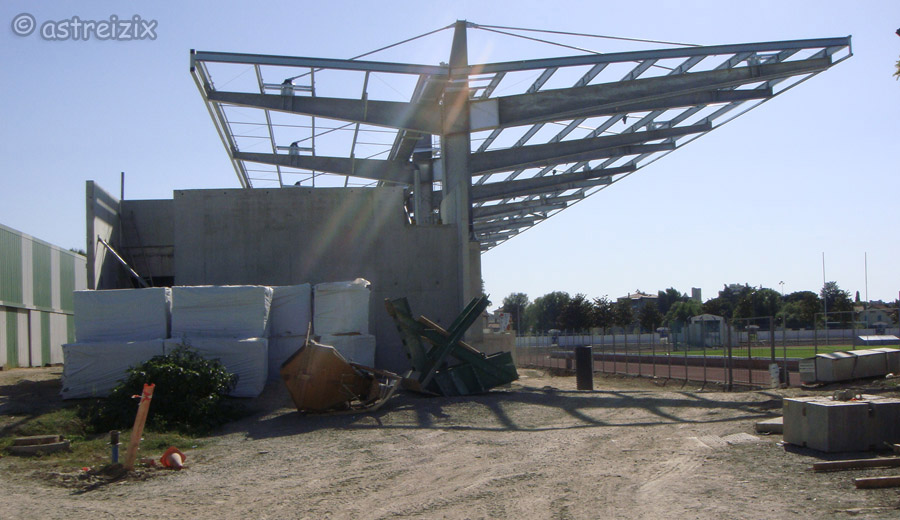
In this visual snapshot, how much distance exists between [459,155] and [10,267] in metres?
16.4

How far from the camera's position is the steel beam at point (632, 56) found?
20109 millimetres

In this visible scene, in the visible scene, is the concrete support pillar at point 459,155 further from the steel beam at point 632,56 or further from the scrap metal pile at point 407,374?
the scrap metal pile at point 407,374

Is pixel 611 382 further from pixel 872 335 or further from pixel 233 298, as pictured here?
pixel 233 298

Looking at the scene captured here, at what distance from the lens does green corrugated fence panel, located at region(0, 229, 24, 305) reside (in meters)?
25.7

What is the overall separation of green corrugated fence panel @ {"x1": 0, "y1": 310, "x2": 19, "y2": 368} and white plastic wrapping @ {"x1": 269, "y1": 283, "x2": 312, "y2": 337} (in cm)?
1334

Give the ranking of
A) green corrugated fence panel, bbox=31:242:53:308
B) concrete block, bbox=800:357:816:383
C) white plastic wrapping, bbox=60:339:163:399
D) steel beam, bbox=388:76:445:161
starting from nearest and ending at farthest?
white plastic wrapping, bbox=60:339:163:399, concrete block, bbox=800:357:816:383, steel beam, bbox=388:76:445:161, green corrugated fence panel, bbox=31:242:53:308

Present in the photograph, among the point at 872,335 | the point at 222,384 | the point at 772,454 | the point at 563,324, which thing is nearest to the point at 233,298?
the point at 222,384

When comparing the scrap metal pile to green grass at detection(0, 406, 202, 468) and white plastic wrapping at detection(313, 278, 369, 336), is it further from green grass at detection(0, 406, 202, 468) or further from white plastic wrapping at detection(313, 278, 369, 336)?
green grass at detection(0, 406, 202, 468)

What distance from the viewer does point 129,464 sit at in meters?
9.12

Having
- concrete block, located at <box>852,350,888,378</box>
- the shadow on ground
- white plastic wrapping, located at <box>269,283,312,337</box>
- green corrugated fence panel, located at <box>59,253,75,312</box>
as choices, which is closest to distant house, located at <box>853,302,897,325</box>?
concrete block, located at <box>852,350,888,378</box>

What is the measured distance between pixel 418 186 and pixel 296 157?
486 centimetres

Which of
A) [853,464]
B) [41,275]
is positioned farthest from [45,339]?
[853,464]

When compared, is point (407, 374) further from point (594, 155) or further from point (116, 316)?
point (594, 155)

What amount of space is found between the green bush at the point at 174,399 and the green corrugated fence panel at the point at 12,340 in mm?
13647
